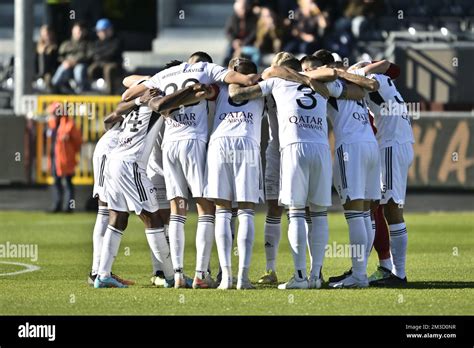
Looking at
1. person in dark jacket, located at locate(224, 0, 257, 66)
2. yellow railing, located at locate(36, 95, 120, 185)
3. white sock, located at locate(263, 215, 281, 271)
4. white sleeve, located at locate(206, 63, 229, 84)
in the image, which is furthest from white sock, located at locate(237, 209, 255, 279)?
person in dark jacket, located at locate(224, 0, 257, 66)

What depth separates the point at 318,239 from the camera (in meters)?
14.5

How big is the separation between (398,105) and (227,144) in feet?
6.75

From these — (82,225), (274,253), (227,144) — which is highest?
(227,144)

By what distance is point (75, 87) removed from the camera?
31.8 metres

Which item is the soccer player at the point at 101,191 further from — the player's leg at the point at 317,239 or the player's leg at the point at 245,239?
the player's leg at the point at 317,239

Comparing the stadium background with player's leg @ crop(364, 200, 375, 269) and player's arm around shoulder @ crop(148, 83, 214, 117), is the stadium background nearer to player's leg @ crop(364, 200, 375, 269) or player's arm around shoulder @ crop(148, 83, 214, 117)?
player's leg @ crop(364, 200, 375, 269)

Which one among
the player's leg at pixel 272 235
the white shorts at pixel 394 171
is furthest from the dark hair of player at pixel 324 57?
the player's leg at pixel 272 235

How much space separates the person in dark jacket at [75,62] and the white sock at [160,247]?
16759mm

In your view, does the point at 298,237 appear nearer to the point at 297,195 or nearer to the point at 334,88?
the point at 297,195

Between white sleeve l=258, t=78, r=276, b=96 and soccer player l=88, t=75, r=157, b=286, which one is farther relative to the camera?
soccer player l=88, t=75, r=157, b=286

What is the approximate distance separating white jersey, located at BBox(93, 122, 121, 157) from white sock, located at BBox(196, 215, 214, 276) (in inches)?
56.2

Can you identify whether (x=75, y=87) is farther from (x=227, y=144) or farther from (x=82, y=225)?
(x=227, y=144)

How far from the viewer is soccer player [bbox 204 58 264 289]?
14414 millimetres
